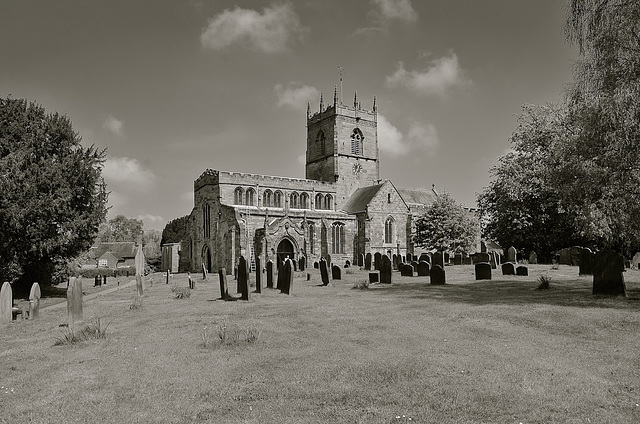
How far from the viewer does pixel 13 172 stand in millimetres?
18484

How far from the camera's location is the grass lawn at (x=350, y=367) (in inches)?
213

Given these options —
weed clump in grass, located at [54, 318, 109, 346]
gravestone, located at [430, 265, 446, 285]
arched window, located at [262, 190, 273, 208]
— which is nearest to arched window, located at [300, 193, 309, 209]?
arched window, located at [262, 190, 273, 208]

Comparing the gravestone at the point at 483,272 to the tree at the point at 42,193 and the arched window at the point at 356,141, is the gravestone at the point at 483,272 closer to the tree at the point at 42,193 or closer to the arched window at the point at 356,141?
the tree at the point at 42,193

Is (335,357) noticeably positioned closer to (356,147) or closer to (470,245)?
(470,245)

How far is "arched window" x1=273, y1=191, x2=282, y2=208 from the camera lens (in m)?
45.9

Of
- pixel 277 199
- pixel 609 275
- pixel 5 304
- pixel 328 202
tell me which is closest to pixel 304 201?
pixel 328 202

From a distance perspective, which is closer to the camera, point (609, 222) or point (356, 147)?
point (609, 222)

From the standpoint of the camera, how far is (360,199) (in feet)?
160

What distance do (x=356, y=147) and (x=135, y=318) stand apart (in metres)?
44.2

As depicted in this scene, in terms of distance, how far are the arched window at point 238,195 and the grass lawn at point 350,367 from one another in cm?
3101

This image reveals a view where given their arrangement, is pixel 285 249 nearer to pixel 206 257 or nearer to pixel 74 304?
pixel 206 257

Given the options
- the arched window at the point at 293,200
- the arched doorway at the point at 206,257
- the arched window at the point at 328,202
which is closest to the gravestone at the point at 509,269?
the arched doorway at the point at 206,257

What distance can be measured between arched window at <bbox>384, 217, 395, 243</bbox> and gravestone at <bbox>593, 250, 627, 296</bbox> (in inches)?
1333

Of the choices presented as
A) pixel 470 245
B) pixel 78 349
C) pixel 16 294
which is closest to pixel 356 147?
pixel 470 245
